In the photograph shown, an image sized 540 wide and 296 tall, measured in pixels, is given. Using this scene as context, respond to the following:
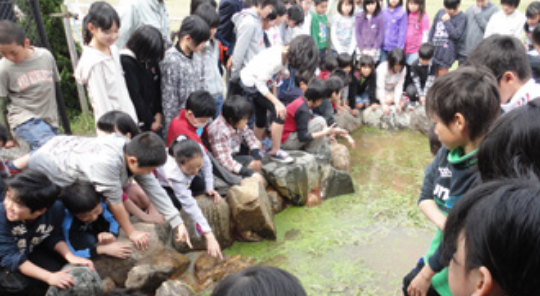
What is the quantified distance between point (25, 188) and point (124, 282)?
2.96 ft

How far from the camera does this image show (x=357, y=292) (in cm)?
290

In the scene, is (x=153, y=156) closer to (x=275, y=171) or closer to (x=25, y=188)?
(x=25, y=188)

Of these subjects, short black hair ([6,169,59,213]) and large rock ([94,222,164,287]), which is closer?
short black hair ([6,169,59,213])

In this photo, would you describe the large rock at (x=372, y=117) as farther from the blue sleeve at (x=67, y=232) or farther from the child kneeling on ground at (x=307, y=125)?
the blue sleeve at (x=67, y=232)

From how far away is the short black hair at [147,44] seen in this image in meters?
3.14

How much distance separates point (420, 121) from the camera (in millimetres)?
5660

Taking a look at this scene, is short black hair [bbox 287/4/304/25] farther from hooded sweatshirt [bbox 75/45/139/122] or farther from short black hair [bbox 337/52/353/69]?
hooded sweatshirt [bbox 75/45/139/122]

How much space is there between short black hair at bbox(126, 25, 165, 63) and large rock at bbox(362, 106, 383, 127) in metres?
3.47

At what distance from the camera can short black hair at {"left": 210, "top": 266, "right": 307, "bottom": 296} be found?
106cm

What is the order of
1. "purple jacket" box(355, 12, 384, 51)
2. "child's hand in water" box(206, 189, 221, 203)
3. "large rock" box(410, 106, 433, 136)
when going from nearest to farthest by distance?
"child's hand in water" box(206, 189, 221, 203) < "large rock" box(410, 106, 433, 136) < "purple jacket" box(355, 12, 384, 51)

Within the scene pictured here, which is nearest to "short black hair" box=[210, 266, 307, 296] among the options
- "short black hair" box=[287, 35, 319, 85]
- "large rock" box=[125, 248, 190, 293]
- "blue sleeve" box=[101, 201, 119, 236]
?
"large rock" box=[125, 248, 190, 293]

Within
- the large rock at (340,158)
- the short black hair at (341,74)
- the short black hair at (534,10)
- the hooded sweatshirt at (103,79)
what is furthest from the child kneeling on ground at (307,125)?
the short black hair at (534,10)

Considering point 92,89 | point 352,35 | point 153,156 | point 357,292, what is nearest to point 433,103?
point 153,156

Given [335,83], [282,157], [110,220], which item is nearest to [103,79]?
[110,220]
